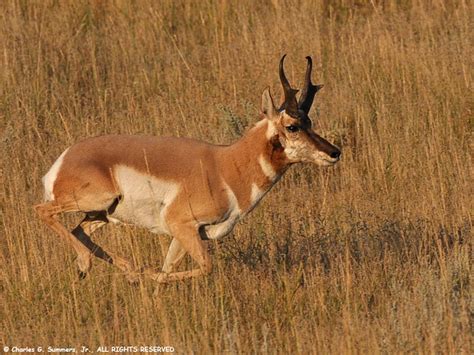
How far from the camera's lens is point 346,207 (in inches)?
339

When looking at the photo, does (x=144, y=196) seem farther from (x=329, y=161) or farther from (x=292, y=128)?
(x=329, y=161)

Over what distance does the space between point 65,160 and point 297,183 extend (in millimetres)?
2903

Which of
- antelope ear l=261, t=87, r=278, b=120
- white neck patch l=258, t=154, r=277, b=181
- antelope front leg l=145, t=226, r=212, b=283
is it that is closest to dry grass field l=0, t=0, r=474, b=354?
antelope front leg l=145, t=226, r=212, b=283

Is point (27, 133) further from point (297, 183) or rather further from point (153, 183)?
point (153, 183)

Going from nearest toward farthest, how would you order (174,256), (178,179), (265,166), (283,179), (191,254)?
1. (191,254)
2. (178,179)
3. (265,166)
4. (174,256)
5. (283,179)

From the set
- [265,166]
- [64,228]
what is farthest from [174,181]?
[64,228]

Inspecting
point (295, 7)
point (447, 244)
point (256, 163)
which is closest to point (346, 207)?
point (447, 244)

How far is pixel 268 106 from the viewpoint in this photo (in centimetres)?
696

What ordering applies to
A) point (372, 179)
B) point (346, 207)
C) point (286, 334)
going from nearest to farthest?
point (286, 334) < point (346, 207) < point (372, 179)

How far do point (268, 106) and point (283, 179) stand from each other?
7.88 ft

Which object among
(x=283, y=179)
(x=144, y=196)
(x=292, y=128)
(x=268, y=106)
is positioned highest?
(x=268, y=106)

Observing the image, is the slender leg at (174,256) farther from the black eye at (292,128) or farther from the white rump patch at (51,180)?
the black eye at (292,128)

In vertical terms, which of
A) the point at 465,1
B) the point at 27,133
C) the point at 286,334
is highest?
the point at 465,1

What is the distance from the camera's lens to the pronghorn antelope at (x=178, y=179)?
6.85 metres
